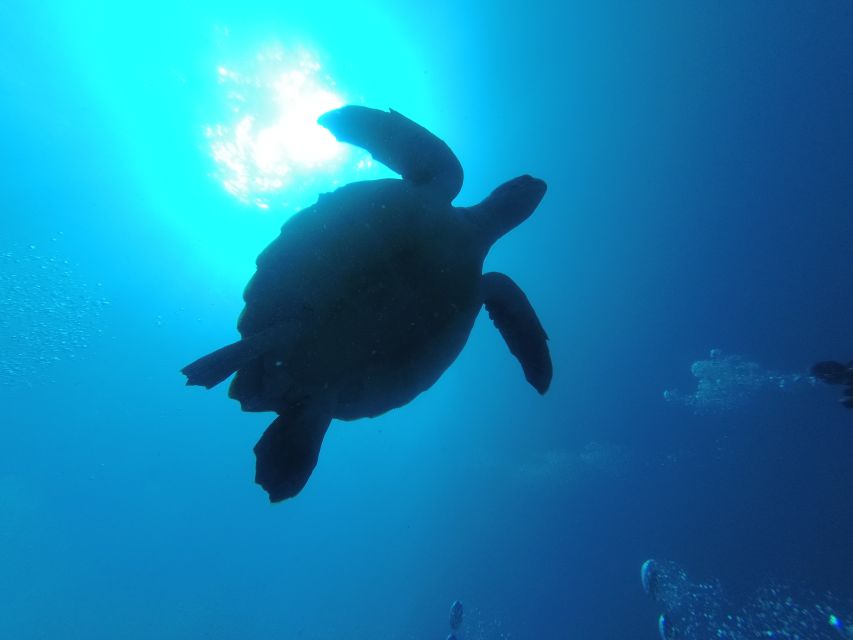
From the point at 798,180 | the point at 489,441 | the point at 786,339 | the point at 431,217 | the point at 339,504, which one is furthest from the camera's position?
the point at 339,504

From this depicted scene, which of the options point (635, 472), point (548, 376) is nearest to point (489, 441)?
point (635, 472)

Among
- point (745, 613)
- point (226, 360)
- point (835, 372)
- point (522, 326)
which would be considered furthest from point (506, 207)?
point (745, 613)

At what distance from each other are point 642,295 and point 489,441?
1618 centimetres

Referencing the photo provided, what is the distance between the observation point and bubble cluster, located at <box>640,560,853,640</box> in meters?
21.5

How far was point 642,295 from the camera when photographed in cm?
2014

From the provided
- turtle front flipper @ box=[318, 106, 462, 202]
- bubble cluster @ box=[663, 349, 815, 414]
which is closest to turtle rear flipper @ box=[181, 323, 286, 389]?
turtle front flipper @ box=[318, 106, 462, 202]

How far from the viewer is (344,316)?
8.64ft

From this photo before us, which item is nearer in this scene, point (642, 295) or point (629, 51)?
point (629, 51)

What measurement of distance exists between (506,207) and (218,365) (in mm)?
2602

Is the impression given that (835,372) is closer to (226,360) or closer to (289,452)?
(289,452)

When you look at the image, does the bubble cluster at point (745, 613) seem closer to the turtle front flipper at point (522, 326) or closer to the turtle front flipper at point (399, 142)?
the turtle front flipper at point (522, 326)

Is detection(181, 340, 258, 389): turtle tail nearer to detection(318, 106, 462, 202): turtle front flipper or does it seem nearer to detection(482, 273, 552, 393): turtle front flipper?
detection(318, 106, 462, 202): turtle front flipper

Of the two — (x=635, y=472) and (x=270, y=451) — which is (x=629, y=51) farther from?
(x=635, y=472)

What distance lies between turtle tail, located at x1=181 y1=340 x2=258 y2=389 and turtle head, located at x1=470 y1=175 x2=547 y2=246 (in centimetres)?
203
